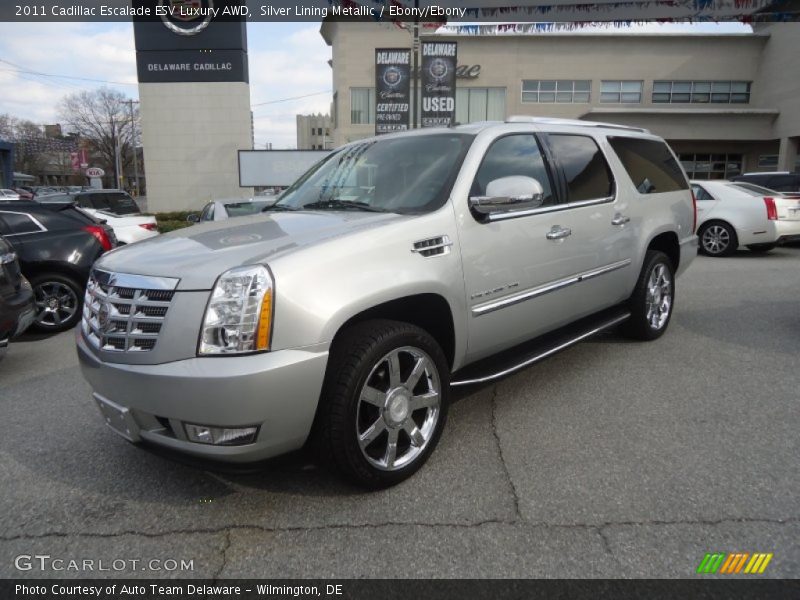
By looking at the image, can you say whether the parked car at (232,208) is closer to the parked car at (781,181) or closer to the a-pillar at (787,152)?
the parked car at (781,181)

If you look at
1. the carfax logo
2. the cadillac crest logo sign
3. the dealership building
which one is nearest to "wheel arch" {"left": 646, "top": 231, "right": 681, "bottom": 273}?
the carfax logo

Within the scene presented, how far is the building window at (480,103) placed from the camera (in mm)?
39500

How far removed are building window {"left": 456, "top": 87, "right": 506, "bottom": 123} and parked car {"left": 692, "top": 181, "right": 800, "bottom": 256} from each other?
29584mm

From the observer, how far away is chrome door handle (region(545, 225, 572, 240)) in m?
3.78

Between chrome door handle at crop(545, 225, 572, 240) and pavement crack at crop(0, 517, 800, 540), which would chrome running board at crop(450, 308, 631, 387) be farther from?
→ pavement crack at crop(0, 517, 800, 540)

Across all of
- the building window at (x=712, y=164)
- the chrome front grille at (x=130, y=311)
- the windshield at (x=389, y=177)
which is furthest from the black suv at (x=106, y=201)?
the building window at (x=712, y=164)

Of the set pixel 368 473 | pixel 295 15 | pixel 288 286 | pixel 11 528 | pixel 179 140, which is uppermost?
pixel 295 15

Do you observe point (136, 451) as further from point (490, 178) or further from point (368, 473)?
point (490, 178)

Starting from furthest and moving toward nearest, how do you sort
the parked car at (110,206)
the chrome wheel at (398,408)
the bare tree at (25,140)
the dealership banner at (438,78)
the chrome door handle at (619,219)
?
the bare tree at (25,140)
the dealership banner at (438,78)
the parked car at (110,206)
the chrome door handle at (619,219)
the chrome wheel at (398,408)

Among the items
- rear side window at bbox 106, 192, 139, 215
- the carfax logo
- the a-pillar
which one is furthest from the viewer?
the a-pillar

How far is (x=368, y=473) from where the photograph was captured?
2.77m

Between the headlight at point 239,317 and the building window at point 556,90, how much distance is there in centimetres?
4038

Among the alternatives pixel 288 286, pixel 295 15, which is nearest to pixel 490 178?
pixel 288 286
